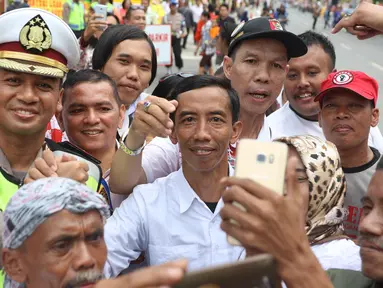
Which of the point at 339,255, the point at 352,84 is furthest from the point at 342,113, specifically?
the point at 339,255

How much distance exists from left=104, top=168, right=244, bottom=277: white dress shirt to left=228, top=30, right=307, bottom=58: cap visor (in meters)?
1.20

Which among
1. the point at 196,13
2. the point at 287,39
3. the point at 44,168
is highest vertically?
the point at 287,39

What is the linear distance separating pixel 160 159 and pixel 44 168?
96 centimetres

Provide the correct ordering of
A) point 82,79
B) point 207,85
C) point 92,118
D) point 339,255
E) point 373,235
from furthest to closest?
point 82,79, point 92,118, point 207,85, point 339,255, point 373,235

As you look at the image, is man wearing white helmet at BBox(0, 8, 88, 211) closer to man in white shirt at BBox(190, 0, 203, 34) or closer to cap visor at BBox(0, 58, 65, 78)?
cap visor at BBox(0, 58, 65, 78)

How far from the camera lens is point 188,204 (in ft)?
8.49

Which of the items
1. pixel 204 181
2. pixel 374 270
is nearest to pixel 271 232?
pixel 374 270

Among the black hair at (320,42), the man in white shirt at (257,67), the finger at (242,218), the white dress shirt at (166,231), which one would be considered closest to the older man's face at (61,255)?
the finger at (242,218)

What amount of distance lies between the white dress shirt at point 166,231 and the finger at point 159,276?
124cm

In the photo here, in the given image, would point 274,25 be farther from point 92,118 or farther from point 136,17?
point 136,17

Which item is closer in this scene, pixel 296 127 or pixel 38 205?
pixel 38 205

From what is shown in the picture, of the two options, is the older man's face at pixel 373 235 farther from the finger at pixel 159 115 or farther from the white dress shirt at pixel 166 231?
the finger at pixel 159 115

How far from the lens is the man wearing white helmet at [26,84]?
248cm

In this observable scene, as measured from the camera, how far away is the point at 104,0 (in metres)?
11.0
